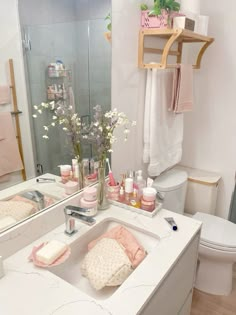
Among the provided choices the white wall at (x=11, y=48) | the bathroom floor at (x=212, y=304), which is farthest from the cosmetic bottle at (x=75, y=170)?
the bathroom floor at (x=212, y=304)

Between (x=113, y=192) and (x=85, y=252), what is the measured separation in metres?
0.36

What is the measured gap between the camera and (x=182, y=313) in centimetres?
131

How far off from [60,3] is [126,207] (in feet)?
3.48

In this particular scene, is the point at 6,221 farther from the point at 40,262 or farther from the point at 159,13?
the point at 159,13

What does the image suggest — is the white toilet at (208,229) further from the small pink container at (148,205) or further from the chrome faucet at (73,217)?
A: the chrome faucet at (73,217)

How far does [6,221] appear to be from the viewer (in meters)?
1.06

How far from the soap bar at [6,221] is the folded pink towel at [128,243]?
366 mm

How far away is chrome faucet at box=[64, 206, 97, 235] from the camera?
3.73ft

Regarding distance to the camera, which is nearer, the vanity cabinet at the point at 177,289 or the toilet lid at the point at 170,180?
the vanity cabinet at the point at 177,289

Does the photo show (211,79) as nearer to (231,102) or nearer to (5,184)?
Answer: (231,102)

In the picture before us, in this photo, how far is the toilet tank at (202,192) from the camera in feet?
6.93

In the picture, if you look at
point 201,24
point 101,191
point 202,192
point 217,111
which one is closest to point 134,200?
point 101,191

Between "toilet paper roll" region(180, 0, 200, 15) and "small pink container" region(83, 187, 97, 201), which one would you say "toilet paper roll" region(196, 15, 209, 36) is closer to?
"toilet paper roll" region(180, 0, 200, 15)

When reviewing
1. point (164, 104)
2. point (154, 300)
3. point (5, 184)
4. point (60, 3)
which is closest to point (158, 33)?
point (164, 104)
